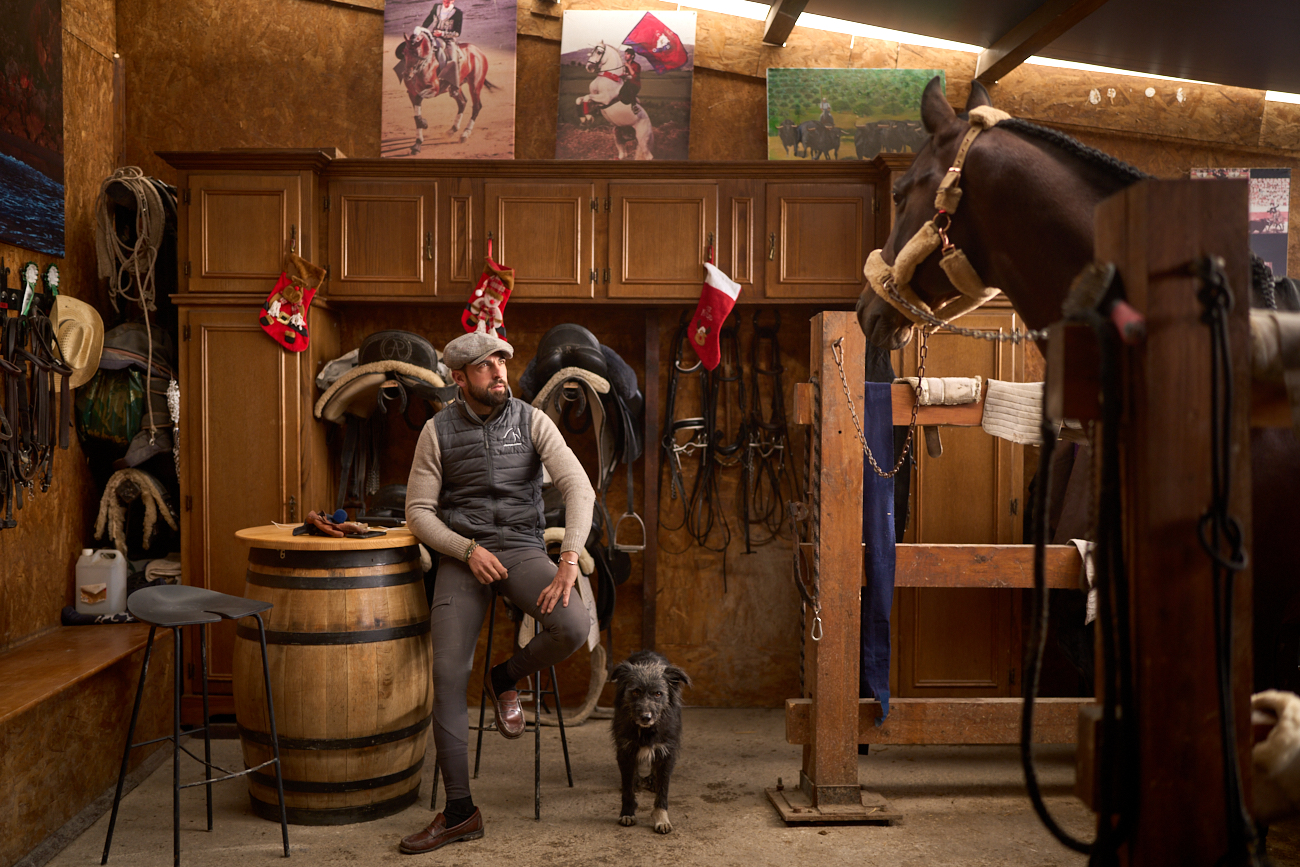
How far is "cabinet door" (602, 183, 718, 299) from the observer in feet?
14.1

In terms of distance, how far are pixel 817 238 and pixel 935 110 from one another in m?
2.29

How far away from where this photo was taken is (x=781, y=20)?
4.36m

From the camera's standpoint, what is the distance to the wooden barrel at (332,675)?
3.02 meters

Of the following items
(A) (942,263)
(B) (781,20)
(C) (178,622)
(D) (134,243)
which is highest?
(B) (781,20)

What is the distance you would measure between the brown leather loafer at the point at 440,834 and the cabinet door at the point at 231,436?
68.8 inches

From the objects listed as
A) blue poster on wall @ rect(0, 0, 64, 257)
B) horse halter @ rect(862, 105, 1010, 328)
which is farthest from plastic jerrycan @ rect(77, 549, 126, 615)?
horse halter @ rect(862, 105, 1010, 328)

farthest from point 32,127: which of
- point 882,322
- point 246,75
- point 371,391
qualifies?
point 882,322

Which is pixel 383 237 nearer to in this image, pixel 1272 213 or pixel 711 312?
pixel 711 312

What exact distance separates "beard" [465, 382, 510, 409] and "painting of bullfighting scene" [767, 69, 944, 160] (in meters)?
2.13

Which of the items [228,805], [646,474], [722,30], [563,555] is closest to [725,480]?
[646,474]

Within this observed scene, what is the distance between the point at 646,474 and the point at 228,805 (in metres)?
2.30

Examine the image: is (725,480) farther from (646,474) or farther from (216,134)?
(216,134)

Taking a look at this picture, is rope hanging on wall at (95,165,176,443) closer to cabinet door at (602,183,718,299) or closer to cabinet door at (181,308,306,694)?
cabinet door at (181,308,306,694)

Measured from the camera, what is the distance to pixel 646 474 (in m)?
4.53
